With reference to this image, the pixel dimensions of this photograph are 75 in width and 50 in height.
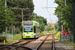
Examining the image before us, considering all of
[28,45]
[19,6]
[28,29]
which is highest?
[19,6]

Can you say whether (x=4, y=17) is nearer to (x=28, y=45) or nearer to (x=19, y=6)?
(x=28, y=45)

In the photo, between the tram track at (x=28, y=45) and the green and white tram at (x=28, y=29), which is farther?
the green and white tram at (x=28, y=29)

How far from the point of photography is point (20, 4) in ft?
263

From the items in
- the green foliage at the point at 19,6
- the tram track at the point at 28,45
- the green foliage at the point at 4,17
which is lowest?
the tram track at the point at 28,45

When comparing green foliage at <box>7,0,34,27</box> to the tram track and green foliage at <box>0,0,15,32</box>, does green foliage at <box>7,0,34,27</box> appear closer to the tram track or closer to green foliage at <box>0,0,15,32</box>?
green foliage at <box>0,0,15,32</box>

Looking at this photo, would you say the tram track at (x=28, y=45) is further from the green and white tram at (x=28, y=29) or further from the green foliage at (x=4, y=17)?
the green and white tram at (x=28, y=29)

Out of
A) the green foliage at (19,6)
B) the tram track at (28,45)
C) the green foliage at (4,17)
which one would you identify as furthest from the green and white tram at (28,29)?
the green foliage at (19,6)

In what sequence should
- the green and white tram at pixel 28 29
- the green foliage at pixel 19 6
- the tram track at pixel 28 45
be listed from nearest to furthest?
the tram track at pixel 28 45
the green and white tram at pixel 28 29
the green foliage at pixel 19 6

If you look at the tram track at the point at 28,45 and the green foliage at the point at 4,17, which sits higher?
the green foliage at the point at 4,17

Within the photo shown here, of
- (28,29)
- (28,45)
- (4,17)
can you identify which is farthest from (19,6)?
(28,45)

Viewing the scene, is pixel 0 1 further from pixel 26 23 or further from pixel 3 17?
pixel 26 23

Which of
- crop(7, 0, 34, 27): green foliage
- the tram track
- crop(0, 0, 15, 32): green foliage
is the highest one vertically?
crop(7, 0, 34, 27): green foliage

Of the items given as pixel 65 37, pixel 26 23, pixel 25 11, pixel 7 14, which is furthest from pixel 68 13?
pixel 25 11

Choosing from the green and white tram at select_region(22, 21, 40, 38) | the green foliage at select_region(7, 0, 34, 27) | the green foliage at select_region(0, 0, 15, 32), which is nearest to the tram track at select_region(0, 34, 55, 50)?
the green foliage at select_region(0, 0, 15, 32)
